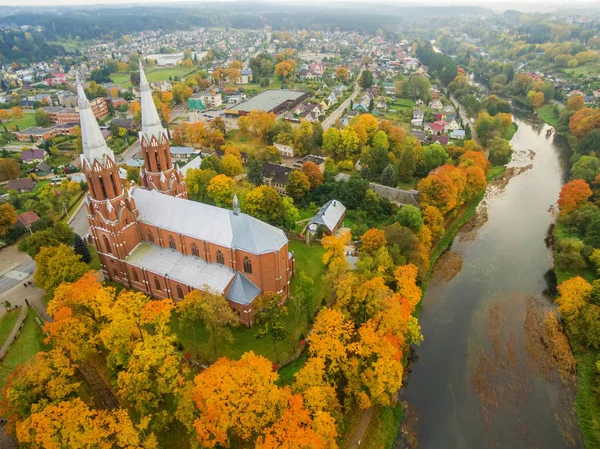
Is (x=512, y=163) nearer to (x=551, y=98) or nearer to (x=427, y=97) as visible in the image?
(x=427, y=97)

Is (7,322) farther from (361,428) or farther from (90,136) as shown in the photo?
(361,428)

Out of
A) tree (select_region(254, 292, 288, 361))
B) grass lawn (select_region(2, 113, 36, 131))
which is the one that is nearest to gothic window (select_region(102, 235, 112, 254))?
tree (select_region(254, 292, 288, 361))

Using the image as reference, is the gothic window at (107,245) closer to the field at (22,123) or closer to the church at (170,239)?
the church at (170,239)

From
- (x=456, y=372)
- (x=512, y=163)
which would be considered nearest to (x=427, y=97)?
(x=512, y=163)

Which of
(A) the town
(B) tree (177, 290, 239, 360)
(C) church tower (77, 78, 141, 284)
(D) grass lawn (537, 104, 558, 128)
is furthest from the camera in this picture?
(D) grass lawn (537, 104, 558, 128)

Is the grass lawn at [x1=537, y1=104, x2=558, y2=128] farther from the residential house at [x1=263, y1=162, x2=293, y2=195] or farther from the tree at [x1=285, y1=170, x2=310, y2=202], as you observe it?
the residential house at [x1=263, y1=162, x2=293, y2=195]

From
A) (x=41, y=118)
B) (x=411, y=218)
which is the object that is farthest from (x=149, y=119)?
(x=41, y=118)
